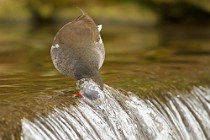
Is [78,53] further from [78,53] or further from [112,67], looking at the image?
[112,67]

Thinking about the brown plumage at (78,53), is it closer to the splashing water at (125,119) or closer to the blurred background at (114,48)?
the splashing water at (125,119)

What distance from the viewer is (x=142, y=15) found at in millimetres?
15391

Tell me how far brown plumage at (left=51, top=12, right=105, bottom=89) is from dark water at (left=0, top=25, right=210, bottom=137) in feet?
0.94

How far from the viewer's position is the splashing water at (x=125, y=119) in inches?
227

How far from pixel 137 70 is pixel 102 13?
7288 millimetres

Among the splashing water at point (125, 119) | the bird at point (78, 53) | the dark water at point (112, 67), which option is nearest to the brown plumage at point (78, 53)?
the bird at point (78, 53)

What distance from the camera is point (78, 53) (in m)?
6.17

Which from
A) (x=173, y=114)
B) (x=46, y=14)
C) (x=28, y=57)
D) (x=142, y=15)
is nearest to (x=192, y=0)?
(x=142, y=15)

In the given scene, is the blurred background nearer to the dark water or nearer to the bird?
the dark water

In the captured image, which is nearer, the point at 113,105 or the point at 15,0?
the point at 113,105

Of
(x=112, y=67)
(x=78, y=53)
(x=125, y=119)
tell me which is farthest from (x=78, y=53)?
(x=112, y=67)

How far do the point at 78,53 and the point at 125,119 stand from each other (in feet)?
2.48

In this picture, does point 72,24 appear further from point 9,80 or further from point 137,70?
point 137,70

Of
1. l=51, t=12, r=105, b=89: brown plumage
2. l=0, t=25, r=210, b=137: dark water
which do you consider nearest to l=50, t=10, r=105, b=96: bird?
l=51, t=12, r=105, b=89: brown plumage
